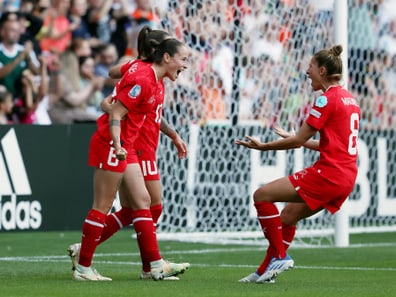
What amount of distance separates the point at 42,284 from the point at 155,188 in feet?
4.24

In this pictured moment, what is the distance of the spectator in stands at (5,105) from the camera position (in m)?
14.9

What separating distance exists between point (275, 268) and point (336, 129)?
1.06 meters

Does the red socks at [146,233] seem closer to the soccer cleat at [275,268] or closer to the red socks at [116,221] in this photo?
the red socks at [116,221]

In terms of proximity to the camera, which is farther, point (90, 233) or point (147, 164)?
point (147, 164)

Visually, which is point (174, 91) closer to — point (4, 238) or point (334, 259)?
point (4, 238)

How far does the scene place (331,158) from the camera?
806cm

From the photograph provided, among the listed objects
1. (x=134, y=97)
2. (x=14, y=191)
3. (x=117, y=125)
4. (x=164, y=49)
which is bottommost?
(x=14, y=191)

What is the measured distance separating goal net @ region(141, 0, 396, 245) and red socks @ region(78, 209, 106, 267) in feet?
16.4

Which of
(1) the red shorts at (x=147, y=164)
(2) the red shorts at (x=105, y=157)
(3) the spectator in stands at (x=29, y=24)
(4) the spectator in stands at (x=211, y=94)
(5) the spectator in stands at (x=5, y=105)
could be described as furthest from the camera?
(3) the spectator in stands at (x=29, y=24)

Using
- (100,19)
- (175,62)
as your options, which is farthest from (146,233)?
(100,19)

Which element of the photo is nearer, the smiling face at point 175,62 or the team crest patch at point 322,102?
the team crest patch at point 322,102

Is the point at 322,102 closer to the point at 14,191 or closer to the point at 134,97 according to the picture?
the point at 134,97

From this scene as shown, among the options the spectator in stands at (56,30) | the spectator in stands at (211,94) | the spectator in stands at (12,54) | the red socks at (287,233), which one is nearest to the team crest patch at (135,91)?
the red socks at (287,233)

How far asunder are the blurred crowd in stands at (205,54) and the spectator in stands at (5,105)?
1cm
